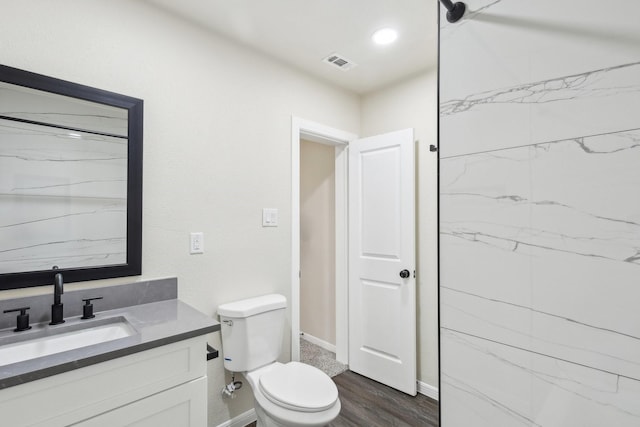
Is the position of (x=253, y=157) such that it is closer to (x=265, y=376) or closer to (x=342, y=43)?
(x=342, y=43)

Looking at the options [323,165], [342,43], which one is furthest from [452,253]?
[323,165]

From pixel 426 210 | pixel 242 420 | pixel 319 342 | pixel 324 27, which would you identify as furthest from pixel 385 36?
pixel 319 342

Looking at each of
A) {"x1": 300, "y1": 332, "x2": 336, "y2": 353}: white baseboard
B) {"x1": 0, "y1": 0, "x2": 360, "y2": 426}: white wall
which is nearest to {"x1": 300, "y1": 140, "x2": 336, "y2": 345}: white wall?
{"x1": 300, "y1": 332, "x2": 336, "y2": 353}: white baseboard

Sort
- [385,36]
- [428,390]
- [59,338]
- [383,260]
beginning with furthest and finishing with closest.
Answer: [383,260] < [428,390] < [385,36] < [59,338]

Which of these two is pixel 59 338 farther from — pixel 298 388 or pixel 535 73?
pixel 535 73

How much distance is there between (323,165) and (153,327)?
2.16 metres

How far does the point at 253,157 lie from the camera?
79.1 inches

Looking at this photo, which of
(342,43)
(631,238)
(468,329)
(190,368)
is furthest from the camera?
(342,43)

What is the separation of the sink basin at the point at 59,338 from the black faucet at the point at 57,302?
39mm

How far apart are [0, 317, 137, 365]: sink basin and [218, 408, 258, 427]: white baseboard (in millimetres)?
939

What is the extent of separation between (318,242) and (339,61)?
1.66 meters

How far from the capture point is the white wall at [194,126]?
138 cm

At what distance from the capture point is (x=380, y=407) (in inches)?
82.0

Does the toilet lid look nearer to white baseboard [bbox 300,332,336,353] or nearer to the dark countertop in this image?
the dark countertop
